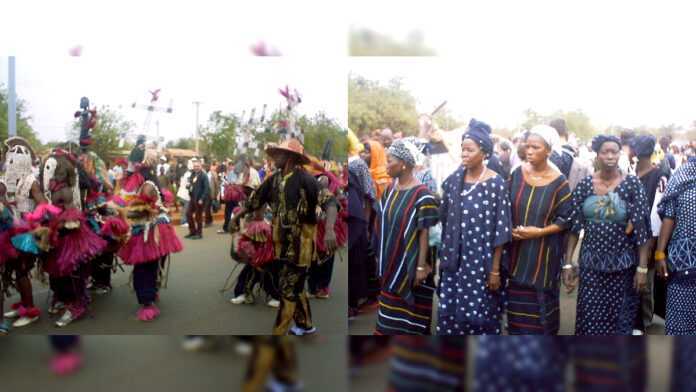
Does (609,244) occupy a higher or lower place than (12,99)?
lower

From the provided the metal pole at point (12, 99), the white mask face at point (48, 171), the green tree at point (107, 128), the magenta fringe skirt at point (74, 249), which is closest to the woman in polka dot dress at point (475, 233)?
the green tree at point (107, 128)

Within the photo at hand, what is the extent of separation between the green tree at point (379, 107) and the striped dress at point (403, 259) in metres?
0.45

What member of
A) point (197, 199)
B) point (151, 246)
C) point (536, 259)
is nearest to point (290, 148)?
point (197, 199)

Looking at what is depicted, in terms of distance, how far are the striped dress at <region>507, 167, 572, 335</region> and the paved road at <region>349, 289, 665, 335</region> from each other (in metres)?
0.07

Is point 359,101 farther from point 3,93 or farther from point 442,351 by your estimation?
point 3,93

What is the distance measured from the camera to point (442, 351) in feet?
12.0

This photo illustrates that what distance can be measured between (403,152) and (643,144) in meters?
1.67

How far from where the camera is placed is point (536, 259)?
3.62m

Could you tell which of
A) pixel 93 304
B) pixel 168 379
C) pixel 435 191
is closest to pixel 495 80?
pixel 435 191

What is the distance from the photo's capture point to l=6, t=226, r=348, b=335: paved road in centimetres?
387

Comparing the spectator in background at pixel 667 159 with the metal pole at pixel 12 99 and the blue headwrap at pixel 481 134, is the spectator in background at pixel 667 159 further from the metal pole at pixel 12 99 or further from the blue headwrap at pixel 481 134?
the metal pole at pixel 12 99

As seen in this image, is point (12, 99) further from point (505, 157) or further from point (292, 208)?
point (505, 157)

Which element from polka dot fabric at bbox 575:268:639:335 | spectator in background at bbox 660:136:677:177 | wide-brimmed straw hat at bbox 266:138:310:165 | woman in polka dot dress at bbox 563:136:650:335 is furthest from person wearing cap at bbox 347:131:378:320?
spectator in background at bbox 660:136:677:177

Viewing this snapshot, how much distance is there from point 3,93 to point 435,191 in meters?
3.19
